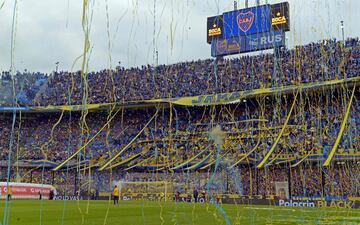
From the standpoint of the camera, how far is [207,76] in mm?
35594

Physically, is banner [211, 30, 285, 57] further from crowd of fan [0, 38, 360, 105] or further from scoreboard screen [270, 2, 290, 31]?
crowd of fan [0, 38, 360, 105]

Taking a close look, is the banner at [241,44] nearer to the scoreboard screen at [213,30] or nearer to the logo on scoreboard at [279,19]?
the scoreboard screen at [213,30]

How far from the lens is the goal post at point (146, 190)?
30422 mm

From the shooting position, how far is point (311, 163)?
2522cm

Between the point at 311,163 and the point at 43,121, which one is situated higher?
the point at 43,121

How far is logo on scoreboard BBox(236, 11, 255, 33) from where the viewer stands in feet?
108

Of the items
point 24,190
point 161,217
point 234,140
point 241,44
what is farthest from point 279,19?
point 161,217

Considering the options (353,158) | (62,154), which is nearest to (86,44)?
(353,158)

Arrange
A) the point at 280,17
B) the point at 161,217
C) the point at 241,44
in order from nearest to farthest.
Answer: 1. the point at 161,217
2. the point at 280,17
3. the point at 241,44

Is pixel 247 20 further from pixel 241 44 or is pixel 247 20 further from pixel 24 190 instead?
pixel 24 190

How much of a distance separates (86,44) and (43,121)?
129 ft

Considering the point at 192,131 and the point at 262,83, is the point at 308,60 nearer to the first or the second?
the point at 262,83

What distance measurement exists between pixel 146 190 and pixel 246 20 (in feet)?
48.9

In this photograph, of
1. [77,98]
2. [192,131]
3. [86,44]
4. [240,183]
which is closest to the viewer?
[86,44]
